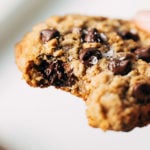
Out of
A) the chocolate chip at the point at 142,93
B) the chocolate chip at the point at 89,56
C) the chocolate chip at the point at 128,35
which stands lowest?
the chocolate chip at the point at 142,93

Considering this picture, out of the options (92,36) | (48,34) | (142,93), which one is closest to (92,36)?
(92,36)

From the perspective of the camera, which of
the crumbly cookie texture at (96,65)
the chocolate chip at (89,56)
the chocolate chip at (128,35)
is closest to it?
the crumbly cookie texture at (96,65)

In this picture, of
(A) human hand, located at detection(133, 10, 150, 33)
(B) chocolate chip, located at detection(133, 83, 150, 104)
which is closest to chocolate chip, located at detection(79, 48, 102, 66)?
(B) chocolate chip, located at detection(133, 83, 150, 104)

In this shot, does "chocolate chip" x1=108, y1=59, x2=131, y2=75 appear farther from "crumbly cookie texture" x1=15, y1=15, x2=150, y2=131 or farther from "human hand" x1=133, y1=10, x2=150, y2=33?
"human hand" x1=133, y1=10, x2=150, y2=33

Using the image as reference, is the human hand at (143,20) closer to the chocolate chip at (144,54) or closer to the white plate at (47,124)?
the chocolate chip at (144,54)

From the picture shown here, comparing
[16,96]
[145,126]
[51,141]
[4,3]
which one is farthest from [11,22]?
[145,126]

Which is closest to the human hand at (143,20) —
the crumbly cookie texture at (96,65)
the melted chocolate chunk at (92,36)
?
the crumbly cookie texture at (96,65)

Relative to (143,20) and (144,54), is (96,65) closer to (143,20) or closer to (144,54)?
(144,54)

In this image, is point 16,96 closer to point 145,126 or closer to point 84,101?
point 84,101
